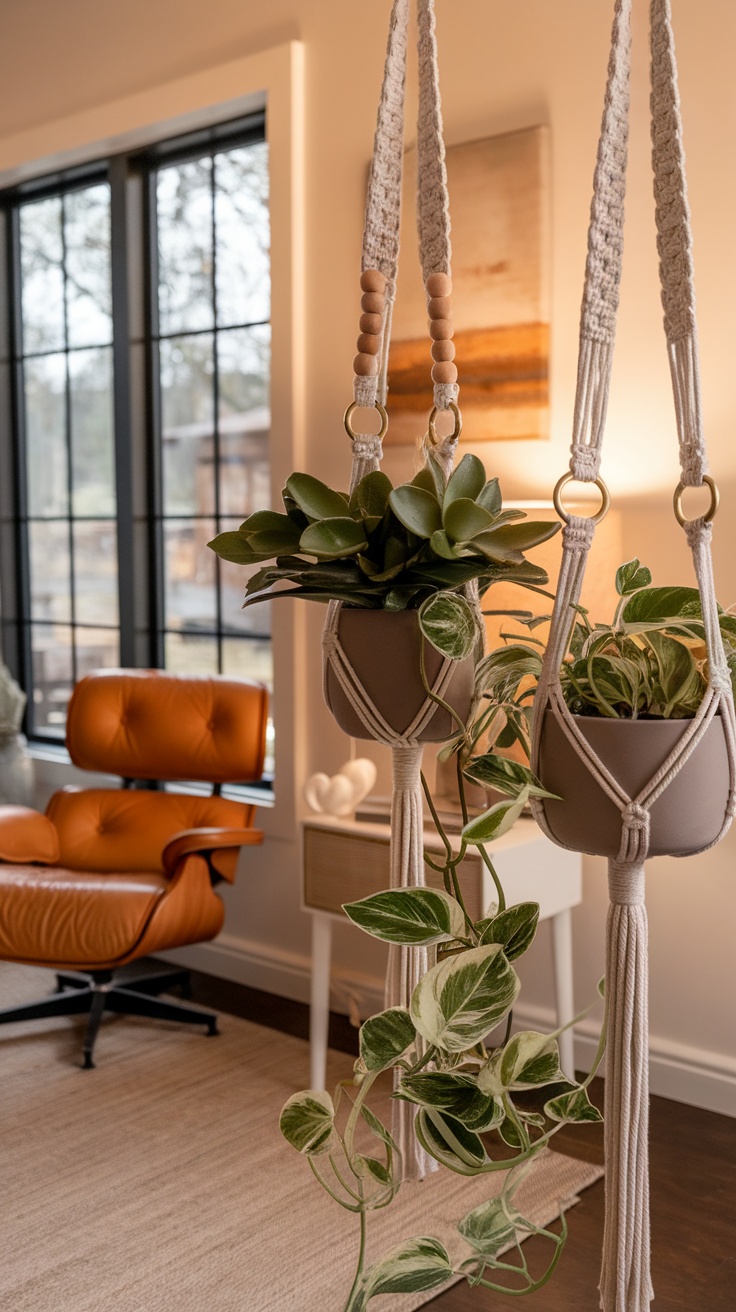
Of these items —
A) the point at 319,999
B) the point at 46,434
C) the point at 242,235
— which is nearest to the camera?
the point at 319,999

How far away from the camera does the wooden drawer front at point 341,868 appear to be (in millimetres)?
2670

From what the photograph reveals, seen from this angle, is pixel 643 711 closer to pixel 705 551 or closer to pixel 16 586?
pixel 705 551

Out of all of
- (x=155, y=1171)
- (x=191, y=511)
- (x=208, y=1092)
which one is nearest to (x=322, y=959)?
(x=208, y=1092)

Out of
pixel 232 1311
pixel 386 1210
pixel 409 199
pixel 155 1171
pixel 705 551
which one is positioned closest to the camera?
pixel 705 551

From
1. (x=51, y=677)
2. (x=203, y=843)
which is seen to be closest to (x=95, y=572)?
(x=51, y=677)

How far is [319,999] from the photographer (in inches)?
110

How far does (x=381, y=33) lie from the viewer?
3.15m

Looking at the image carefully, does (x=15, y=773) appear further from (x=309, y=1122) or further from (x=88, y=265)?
(x=309, y=1122)

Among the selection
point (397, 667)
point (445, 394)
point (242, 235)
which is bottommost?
point (397, 667)

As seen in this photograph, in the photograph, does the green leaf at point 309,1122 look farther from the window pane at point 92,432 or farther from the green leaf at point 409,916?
the window pane at point 92,432

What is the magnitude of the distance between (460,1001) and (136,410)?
352cm

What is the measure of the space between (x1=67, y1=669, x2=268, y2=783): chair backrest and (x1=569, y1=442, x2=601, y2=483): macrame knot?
8.28 ft

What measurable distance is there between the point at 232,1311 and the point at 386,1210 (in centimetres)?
41

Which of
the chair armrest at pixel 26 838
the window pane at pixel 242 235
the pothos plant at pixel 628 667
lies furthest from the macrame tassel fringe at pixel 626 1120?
the window pane at pixel 242 235
